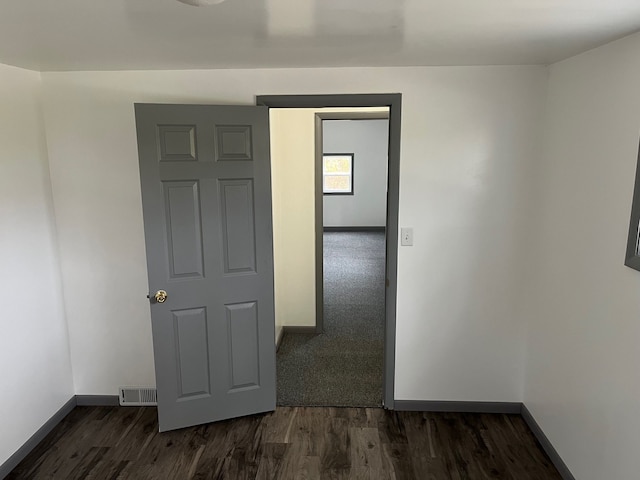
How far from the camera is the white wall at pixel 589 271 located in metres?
1.91

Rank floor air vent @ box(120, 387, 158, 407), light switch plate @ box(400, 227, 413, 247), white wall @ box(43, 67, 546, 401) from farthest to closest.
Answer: floor air vent @ box(120, 387, 158, 407), light switch plate @ box(400, 227, 413, 247), white wall @ box(43, 67, 546, 401)

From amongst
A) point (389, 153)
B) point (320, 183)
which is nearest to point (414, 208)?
point (389, 153)

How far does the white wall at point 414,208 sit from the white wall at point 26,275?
0.36 ft

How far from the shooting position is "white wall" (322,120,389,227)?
981 cm

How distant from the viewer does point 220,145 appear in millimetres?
2646

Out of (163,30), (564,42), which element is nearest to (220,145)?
(163,30)

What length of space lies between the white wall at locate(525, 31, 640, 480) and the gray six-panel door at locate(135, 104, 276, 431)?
1.66 meters

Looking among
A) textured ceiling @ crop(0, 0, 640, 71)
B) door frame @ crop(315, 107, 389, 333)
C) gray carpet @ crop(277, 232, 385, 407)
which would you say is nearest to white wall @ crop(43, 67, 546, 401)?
textured ceiling @ crop(0, 0, 640, 71)

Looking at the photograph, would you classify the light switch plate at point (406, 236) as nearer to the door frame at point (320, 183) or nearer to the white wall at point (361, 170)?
the door frame at point (320, 183)

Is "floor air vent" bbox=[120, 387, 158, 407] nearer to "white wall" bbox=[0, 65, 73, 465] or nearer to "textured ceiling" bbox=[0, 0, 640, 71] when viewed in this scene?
"white wall" bbox=[0, 65, 73, 465]

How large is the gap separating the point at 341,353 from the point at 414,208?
1.70m

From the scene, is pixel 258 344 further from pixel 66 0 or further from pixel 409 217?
pixel 66 0

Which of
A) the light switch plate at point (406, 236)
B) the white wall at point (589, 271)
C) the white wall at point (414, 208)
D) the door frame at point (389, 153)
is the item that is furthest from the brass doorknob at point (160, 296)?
the white wall at point (589, 271)

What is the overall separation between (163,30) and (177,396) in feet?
6.92
